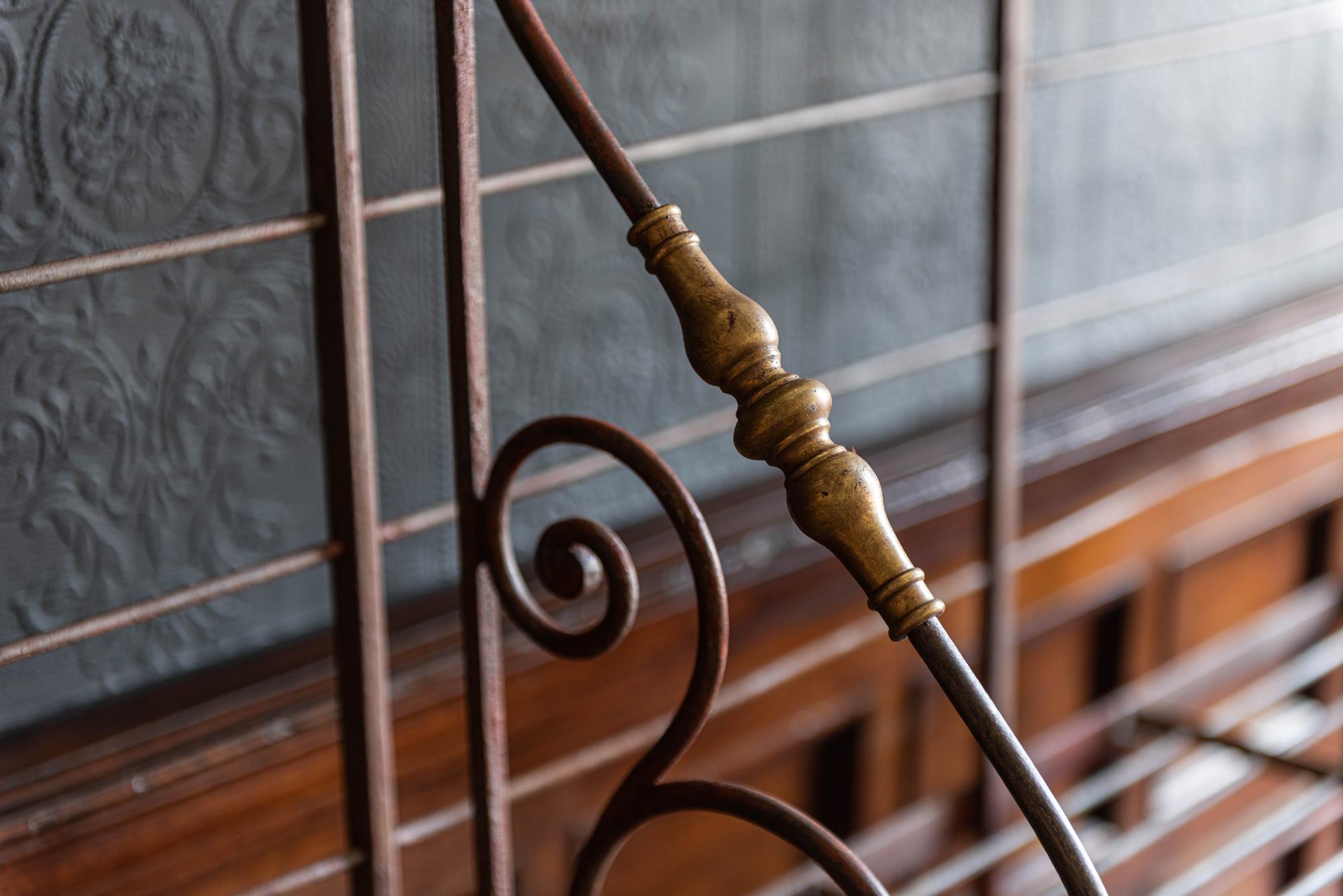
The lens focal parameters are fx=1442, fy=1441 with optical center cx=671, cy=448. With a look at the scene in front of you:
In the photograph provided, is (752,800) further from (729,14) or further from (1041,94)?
(1041,94)

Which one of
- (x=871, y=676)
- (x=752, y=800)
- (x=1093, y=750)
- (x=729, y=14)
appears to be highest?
Answer: (x=729, y=14)

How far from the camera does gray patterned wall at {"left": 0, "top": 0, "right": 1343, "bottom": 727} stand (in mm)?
796

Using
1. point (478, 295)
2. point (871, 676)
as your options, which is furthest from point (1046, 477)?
point (478, 295)

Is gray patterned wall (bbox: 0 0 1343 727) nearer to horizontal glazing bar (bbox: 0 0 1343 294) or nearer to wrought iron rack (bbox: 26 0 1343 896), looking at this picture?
horizontal glazing bar (bbox: 0 0 1343 294)

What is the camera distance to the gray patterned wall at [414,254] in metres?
0.80

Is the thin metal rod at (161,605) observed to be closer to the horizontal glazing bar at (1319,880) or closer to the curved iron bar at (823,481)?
the curved iron bar at (823,481)

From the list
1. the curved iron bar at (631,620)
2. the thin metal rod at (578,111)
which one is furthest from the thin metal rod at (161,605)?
the thin metal rod at (578,111)

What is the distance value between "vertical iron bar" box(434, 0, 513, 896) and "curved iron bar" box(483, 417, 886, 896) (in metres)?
0.02

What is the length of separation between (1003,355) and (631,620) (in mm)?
541

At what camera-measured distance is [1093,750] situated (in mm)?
1512

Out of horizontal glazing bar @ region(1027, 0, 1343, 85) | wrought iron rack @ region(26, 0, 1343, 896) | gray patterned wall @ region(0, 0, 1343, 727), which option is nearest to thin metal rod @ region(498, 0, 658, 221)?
wrought iron rack @ region(26, 0, 1343, 896)

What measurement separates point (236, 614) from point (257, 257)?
227mm

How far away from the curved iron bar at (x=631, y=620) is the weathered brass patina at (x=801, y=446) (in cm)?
5

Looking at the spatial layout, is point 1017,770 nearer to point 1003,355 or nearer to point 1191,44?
point 1003,355
